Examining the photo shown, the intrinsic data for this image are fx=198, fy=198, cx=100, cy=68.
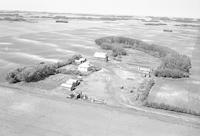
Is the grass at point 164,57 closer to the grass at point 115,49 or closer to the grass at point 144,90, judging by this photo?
the grass at point 115,49

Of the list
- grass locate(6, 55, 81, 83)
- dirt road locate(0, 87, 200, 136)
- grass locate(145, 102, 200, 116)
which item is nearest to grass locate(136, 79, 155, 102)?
grass locate(145, 102, 200, 116)

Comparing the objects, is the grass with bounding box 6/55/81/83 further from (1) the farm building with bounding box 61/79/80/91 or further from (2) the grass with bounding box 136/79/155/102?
(2) the grass with bounding box 136/79/155/102

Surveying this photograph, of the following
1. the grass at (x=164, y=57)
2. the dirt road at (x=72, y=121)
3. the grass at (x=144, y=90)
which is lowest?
the dirt road at (x=72, y=121)

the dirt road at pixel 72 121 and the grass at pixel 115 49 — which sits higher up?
the grass at pixel 115 49

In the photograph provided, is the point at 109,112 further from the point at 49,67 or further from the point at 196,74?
the point at 196,74

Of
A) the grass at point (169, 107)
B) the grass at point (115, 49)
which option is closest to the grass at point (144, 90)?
the grass at point (169, 107)
